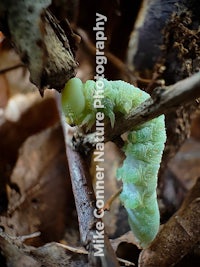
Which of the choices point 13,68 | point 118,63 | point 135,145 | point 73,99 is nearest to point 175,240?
point 135,145

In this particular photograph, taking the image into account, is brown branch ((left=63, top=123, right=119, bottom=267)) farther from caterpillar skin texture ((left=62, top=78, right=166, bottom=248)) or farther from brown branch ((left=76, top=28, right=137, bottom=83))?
brown branch ((left=76, top=28, right=137, bottom=83))

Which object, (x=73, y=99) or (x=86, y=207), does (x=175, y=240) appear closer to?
(x=86, y=207)

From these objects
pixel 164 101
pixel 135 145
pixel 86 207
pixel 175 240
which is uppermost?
pixel 164 101

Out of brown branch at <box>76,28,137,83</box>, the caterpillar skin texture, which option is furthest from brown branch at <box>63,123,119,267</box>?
brown branch at <box>76,28,137,83</box>

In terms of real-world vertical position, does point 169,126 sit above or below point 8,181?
above

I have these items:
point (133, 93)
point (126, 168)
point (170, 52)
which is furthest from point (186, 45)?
point (126, 168)

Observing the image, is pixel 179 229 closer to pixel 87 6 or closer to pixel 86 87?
pixel 86 87

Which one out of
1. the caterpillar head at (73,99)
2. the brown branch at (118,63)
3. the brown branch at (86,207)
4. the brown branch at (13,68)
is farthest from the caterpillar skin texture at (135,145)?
the brown branch at (13,68)
